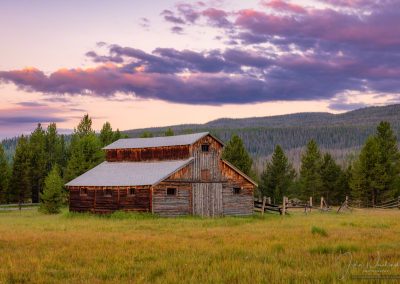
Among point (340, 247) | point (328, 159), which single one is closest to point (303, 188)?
point (328, 159)

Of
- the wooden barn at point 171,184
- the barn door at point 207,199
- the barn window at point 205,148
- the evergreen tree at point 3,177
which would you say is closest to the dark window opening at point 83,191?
the wooden barn at point 171,184

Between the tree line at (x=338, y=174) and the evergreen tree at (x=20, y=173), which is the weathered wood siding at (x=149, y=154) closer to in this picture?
the tree line at (x=338, y=174)

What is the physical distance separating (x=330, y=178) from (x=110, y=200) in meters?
39.0

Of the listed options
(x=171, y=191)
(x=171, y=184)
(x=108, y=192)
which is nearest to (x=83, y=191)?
(x=108, y=192)

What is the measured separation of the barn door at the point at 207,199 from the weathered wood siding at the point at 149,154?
328 centimetres

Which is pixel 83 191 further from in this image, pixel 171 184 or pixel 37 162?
pixel 37 162

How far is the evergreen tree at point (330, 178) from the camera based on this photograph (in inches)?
2803

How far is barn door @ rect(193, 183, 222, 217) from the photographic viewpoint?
1718 inches

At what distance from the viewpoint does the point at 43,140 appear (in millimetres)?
85125

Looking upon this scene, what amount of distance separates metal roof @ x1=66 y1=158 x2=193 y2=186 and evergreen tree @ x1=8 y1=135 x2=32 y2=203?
24129mm

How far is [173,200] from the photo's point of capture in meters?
42.2

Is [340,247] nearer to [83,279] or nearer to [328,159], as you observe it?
[83,279]

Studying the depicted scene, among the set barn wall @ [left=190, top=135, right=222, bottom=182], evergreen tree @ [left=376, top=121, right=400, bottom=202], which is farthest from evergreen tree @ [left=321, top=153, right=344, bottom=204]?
barn wall @ [left=190, top=135, right=222, bottom=182]

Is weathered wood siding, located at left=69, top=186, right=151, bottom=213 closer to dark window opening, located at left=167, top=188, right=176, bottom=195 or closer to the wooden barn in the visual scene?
the wooden barn
